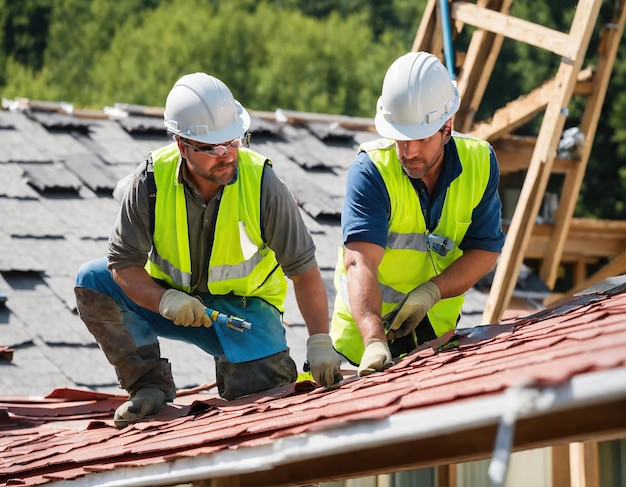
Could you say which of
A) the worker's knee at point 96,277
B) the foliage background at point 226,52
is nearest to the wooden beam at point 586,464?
the worker's knee at point 96,277

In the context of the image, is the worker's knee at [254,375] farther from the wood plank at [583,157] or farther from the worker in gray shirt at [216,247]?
the wood plank at [583,157]

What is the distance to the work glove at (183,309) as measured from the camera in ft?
16.9

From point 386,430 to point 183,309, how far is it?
1930 mm

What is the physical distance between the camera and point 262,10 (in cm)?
4181

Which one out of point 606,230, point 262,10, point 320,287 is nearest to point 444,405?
point 320,287

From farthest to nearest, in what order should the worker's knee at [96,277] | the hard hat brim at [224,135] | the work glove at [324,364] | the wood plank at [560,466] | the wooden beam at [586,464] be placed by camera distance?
the worker's knee at [96,277] < the hard hat brim at [224,135] < the work glove at [324,364] < the wood plank at [560,466] < the wooden beam at [586,464]

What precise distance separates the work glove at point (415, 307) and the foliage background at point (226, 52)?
25.1 meters

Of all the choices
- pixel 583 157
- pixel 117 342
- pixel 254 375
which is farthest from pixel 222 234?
pixel 583 157

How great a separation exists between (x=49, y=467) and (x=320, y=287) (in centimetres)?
130

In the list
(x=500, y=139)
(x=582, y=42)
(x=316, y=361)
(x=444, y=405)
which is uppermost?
(x=500, y=139)

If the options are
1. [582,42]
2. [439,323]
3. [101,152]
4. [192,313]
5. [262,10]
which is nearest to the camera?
[192,313]

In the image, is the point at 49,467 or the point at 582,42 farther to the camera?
the point at 582,42

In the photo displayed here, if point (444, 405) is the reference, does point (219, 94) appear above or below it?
above

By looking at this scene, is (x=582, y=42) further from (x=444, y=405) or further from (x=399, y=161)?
(x=444, y=405)
